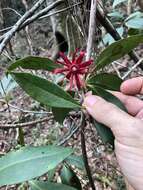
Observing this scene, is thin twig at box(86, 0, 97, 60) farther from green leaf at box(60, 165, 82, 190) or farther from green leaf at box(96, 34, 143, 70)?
green leaf at box(60, 165, 82, 190)

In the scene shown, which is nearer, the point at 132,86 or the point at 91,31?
the point at 91,31

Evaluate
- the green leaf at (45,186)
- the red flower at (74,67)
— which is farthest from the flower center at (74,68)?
the green leaf at (45,186)

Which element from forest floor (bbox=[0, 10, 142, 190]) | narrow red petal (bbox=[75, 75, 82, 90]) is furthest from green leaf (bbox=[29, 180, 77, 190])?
forest floor (bbox=[0, 10, 142, 190])

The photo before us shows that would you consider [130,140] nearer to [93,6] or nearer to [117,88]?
[117,88]

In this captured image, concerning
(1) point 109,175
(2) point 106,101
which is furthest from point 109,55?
(1) point 109,175

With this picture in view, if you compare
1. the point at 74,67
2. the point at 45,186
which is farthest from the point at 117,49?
the point at 45,186

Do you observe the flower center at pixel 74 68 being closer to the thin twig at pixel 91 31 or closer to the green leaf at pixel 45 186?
the thin twig at pixel 91 31

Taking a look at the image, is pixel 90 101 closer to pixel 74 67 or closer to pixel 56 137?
pixel 74 67
